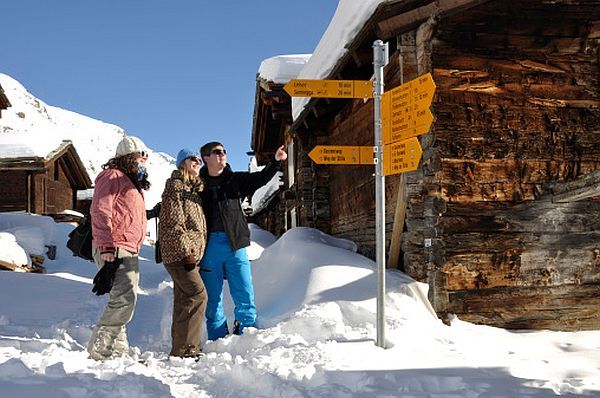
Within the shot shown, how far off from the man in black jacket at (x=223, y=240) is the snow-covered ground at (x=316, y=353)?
0.34 meters

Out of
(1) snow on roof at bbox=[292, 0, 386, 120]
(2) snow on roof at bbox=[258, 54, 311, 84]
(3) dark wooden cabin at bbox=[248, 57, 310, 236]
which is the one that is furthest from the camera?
(3) dark wooden cabin at bbox=[248, 57, 310, 236]

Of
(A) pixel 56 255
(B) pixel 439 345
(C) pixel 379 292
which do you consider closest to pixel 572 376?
(B) pixel 439 345

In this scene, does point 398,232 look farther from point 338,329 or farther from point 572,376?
point 572,376

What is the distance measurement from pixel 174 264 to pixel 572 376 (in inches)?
117

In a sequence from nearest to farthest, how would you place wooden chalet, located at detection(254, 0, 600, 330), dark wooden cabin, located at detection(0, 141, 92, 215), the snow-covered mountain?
wooden chalet, located at detection(254, 0, 600, 330), dark wooden cabin, located at detection(0, 141, 92, 215), the snow-covered mountain

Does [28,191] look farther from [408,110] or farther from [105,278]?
[408,110]

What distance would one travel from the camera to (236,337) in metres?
4.09

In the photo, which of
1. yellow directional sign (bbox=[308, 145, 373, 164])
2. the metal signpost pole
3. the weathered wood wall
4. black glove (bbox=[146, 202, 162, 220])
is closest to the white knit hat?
black glove (bbox=[146, 202, 162, 220])

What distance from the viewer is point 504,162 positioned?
506 centimetres

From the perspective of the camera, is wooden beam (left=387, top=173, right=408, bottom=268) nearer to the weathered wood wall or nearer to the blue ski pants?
the blue ski pants

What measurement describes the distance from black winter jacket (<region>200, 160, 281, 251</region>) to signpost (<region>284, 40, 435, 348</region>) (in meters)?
0.80

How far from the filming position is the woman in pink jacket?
11.8ft

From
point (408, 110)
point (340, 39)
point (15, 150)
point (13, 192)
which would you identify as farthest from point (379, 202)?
point (15, 150)

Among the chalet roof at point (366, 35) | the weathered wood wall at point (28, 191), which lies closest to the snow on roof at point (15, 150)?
the weathered wood wall at point (28, 191)
